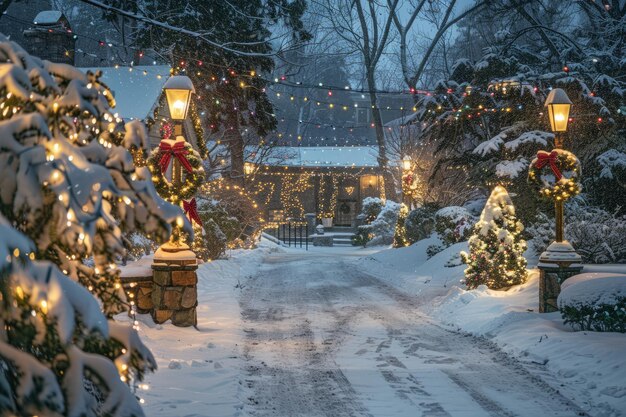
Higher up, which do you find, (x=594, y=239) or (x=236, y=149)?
(x=236, y=149)

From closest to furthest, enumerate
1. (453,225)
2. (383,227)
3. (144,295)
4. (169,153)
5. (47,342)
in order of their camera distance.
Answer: (47,342) < (169,153) < (144,295) < (453,225) < (383,227)

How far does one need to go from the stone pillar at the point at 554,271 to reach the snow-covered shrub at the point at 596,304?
62.8 inches

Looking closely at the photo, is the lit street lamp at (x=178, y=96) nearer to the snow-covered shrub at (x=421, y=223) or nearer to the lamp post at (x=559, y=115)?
the lamp post at (x=559, y=115)

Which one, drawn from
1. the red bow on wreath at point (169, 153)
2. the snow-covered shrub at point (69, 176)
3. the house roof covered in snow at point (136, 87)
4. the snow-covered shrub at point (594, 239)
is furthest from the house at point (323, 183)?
the snow-covered shrub at point (69, 176)

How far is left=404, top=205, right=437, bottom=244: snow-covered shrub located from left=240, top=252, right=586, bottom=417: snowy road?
14552mm

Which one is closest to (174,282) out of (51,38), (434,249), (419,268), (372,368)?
(372,368)

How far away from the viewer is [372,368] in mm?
9125

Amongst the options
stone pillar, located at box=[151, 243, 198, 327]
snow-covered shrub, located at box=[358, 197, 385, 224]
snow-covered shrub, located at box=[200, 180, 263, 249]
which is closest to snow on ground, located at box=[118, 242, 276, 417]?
stone pillar, located at box=[151, 243, 198, 327]

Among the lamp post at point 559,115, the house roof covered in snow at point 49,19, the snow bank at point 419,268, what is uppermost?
the house roof covered in snow at point 49,19

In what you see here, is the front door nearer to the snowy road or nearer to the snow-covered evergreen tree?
the snowy road

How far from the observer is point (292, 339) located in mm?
11352

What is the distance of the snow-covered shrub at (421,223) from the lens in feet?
98.9

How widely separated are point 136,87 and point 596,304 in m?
15.0

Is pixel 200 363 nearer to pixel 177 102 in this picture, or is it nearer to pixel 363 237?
pixel 177 102
